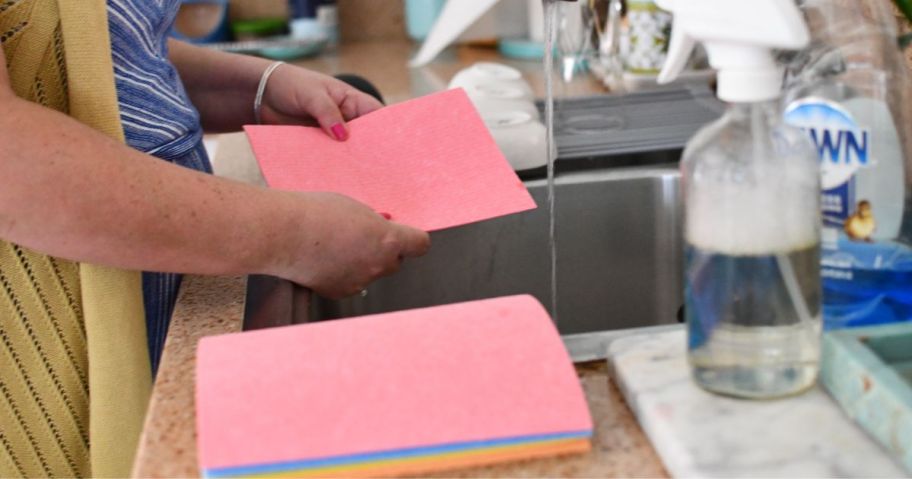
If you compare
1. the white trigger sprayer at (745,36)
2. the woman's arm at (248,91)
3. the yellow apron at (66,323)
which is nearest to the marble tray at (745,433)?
the white trigger sprayer at (745,36)

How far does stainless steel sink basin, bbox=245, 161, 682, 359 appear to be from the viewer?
1.16m

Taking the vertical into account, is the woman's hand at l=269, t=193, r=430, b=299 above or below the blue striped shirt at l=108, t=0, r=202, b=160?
below

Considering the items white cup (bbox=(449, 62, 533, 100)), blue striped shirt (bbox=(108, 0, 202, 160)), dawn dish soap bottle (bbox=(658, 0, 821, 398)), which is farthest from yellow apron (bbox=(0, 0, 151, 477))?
white cup (bbox=(449, 62, 533, 100))

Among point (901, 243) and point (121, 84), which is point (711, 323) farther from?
point (121, 84)

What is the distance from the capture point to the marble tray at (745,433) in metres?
0.55

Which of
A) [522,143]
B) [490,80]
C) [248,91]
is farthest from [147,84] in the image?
[490,80]

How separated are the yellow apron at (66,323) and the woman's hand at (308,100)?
1.08 feet

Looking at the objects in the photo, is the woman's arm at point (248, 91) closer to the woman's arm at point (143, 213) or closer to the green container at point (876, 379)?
the woman's arm at point (143, 213)

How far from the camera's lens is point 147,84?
96cm

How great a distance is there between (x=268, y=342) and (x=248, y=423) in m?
0.08

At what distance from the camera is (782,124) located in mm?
597

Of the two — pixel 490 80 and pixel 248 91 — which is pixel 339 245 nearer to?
pixel 248 91

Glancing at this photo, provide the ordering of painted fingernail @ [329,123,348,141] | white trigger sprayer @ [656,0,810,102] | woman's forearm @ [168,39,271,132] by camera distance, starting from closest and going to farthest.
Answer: white trigger sprayer @ [656,0,810,102], painted fingernail @ [329,123,348,141], woman's forearm @ [168,39,271,132]

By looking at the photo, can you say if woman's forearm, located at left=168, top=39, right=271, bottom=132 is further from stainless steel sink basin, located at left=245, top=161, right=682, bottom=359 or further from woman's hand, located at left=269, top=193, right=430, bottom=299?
woman's hand, located at left=269, top=193, right=430, bottom=299
